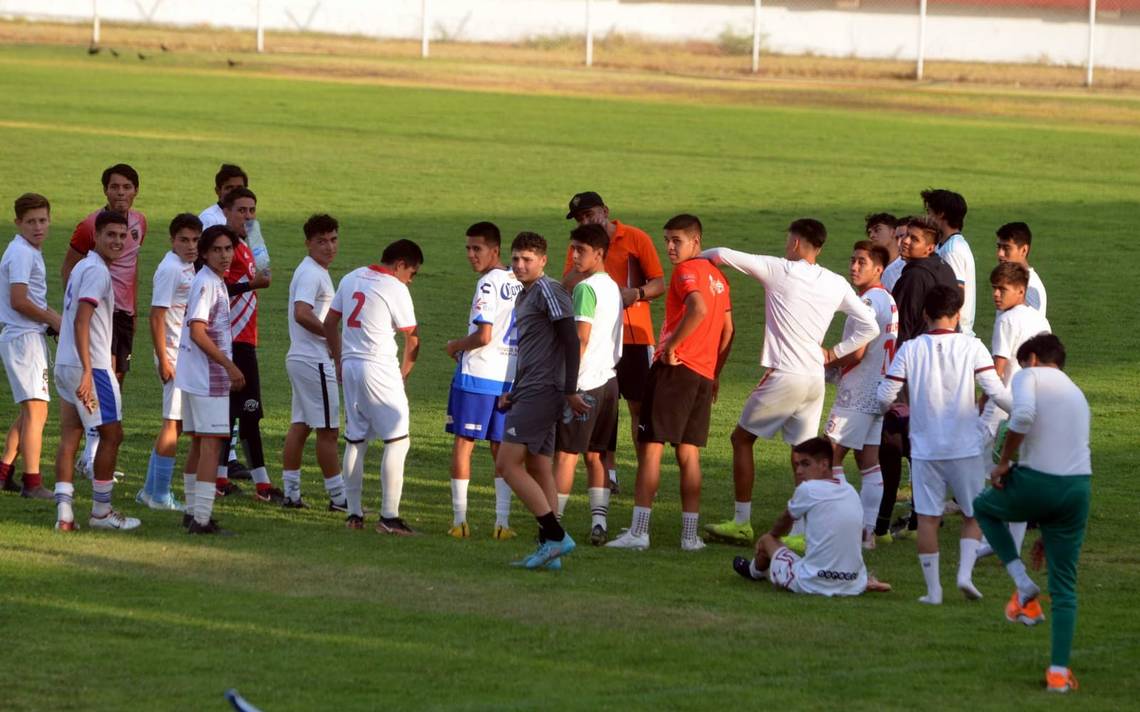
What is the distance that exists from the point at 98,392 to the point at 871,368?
4.86 metres

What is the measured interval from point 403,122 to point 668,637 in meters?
29.9

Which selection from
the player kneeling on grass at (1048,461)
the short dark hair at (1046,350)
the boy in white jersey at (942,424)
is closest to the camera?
the player kneeling on grass at (1048,461)

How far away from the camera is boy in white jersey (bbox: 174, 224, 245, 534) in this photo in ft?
33.0

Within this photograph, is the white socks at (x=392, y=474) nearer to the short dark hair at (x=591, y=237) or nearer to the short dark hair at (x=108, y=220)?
the short dark hair at (x=591, y=237)

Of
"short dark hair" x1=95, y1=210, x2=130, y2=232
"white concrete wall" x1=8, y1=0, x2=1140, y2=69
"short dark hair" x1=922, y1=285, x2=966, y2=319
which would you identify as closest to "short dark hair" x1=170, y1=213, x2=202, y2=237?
"short dark hair" x1=95, y1=210, x2=130, y2=232

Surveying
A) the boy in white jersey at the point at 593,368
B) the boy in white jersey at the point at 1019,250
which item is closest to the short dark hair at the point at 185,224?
the boy in white jersey at the point at 593,368

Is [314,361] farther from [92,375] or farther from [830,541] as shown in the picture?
[830,541]

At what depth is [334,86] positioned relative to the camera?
43.9m

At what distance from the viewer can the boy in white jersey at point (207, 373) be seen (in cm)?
1005

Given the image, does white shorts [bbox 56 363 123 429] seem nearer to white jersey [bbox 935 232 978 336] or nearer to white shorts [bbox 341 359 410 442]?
white shorts [bbox 341 359 410 442]

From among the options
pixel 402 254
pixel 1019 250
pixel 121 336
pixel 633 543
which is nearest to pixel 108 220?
pixel 402 254

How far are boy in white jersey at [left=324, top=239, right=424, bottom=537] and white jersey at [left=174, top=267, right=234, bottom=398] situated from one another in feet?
2.44

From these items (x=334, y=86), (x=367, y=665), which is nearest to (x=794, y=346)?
(x=367, y=665)

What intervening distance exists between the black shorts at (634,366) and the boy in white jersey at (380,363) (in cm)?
173
